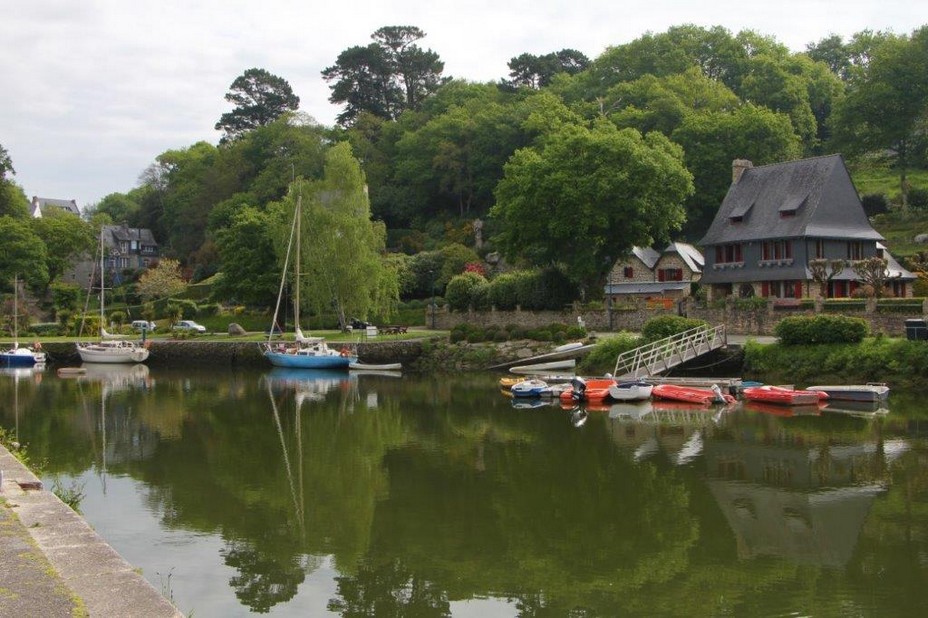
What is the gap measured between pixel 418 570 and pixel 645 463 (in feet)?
35.7

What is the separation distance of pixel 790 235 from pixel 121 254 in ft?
326

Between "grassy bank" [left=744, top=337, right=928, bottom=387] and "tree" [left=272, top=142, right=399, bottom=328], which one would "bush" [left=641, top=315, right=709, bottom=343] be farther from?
"tree" [left=272, top=142, right=399, bottom=328]

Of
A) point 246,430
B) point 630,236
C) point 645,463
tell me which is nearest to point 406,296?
point 630,236

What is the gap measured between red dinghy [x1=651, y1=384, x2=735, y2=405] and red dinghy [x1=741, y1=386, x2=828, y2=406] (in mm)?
1182

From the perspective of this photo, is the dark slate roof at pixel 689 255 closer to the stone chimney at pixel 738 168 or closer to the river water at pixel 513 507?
the stone chimney at pixel 738 168

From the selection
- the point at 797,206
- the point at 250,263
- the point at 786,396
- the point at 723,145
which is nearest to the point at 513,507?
the point at 786,396

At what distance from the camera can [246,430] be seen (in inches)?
1283

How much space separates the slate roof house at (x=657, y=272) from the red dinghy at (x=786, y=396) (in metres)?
31.1

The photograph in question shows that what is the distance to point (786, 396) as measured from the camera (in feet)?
118

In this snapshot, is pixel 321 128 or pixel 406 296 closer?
pixel 406 296

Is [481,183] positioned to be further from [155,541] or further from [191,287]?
[155,541]

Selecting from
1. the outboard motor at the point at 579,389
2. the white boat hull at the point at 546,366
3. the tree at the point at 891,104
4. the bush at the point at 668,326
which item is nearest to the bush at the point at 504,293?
the white boat hull at the point at 546,366

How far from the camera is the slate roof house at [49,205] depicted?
140 m

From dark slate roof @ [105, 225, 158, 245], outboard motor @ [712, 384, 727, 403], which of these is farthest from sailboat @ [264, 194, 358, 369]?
dark slate roof @ [105, 225, 158, 245]
